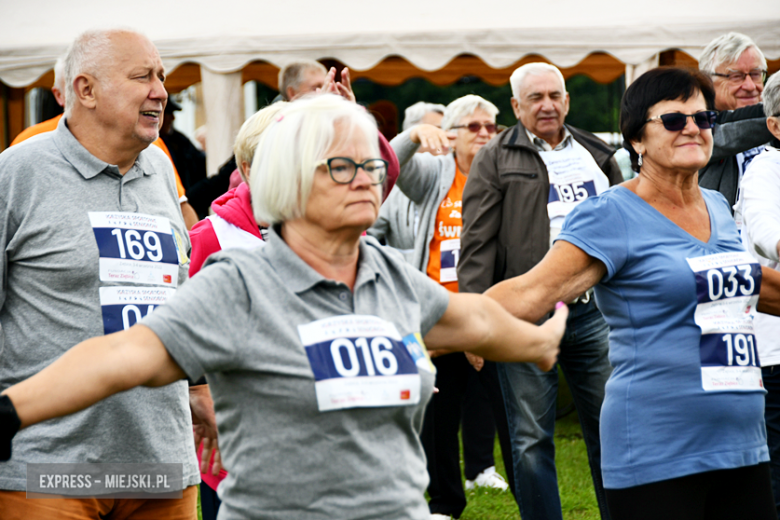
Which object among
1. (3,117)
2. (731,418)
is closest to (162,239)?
(731,418)

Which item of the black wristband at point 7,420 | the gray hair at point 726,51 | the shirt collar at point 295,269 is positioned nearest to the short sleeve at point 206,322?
the shirt collar at point 295,269

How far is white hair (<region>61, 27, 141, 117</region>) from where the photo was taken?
276cm

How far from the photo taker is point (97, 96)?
2752 mm

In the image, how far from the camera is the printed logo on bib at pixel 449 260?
5.13m

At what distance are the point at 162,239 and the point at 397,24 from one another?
517 centimetres

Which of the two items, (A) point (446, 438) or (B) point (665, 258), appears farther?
(A) point (446, 438)

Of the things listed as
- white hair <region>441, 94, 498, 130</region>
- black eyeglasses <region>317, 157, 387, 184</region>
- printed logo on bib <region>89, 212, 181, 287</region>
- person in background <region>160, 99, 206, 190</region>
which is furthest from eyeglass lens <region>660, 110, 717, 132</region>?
person in background <region>160, 99, 206, 190</region>

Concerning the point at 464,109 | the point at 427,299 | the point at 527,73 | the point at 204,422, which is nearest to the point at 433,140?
the point at 527,73

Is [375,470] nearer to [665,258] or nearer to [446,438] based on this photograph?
[665,258]

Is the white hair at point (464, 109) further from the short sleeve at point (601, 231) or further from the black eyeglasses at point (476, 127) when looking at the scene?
the short sleeve at point (601, 231)

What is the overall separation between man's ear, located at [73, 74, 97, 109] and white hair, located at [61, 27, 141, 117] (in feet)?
0.04

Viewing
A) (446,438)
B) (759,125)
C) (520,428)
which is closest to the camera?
(759,125)

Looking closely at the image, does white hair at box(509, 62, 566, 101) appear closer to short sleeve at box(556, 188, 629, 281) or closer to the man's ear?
short sleeve at box(556, 188, 629, 281)

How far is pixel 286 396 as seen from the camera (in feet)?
5.95
